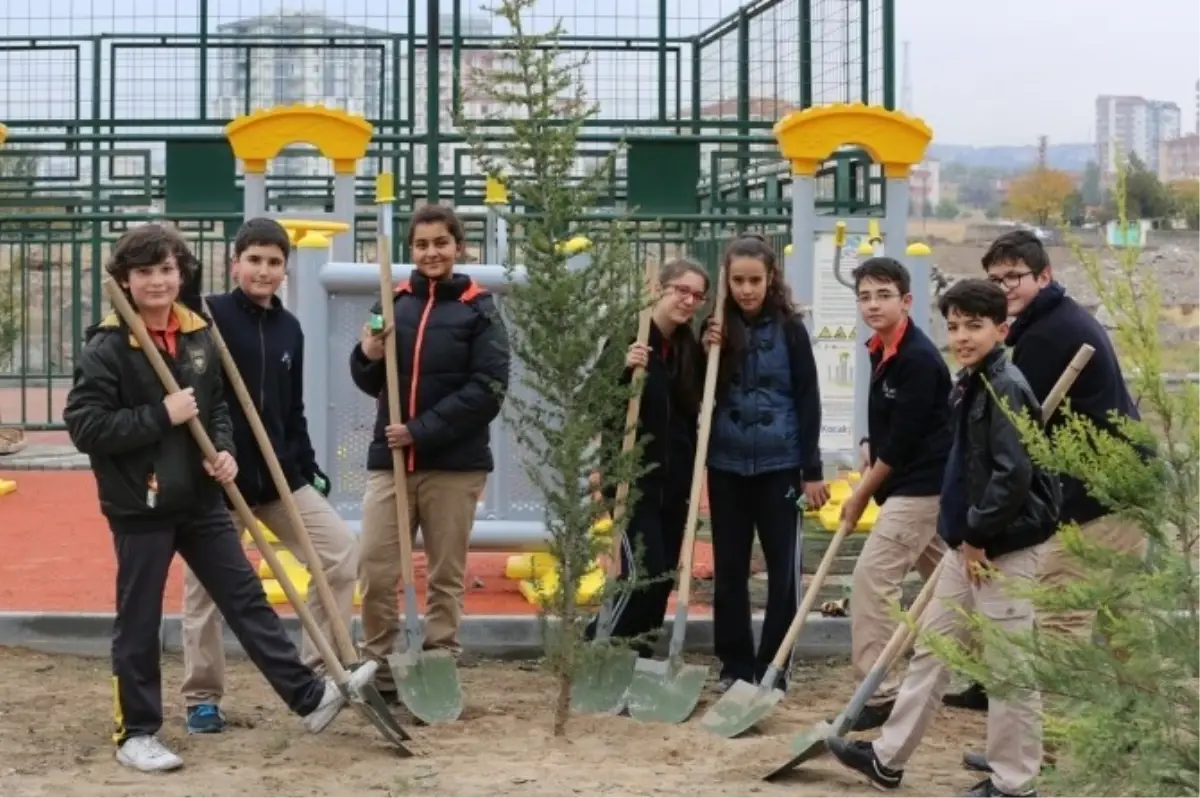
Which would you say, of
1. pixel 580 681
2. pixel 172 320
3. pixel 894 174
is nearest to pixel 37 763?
pixel 172 320

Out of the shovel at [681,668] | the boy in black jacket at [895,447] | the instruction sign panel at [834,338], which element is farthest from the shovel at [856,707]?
the instruction sign panel at [834,338]

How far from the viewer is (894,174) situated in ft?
33.9

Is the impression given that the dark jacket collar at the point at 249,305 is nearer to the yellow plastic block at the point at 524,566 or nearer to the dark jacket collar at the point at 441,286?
the dark jacket collar at the point at 441,286

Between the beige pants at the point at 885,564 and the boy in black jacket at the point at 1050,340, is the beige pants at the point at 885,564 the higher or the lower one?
the lower one

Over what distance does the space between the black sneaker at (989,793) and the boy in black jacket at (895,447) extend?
0.89 metres

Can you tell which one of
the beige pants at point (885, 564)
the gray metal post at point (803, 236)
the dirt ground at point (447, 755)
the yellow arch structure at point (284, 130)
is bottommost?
the dirt ground at point (447, 755)

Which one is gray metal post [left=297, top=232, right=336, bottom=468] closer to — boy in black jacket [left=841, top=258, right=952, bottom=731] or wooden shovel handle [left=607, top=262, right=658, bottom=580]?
wooden shovel handle [left=607, top=262, right=658, bottom=580]

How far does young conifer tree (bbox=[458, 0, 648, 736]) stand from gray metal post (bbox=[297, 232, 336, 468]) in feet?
6.87

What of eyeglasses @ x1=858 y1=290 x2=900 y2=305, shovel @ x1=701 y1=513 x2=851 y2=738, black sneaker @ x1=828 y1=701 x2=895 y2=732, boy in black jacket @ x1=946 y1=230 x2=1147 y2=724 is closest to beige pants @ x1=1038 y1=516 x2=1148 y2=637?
boy in black jacket @ x1=946 y1=230 x2=1147 y2=724

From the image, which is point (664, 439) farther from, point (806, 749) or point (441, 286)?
point (806, 749)

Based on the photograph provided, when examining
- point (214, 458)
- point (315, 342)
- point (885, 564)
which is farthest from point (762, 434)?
point (315, 342)

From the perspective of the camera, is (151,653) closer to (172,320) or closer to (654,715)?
(172,320)

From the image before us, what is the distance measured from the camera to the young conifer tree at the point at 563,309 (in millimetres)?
5891

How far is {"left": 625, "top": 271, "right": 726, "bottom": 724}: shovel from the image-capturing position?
6.37 m
